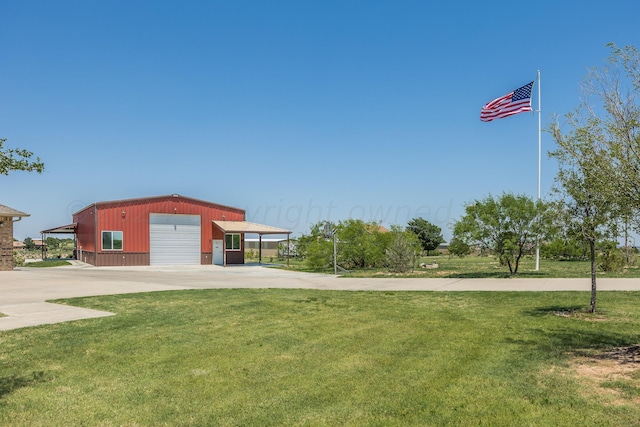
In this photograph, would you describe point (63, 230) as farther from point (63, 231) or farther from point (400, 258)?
point (400, 258)

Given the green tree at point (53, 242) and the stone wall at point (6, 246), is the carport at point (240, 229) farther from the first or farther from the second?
the green tree at point (53, 242)

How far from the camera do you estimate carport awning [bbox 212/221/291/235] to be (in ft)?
121

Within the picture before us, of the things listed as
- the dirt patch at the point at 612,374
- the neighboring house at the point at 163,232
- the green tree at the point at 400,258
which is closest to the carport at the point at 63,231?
the neighboring house at the point at 163,232

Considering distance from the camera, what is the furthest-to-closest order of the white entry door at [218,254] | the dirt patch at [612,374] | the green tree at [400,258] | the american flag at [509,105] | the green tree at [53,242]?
the green tree at [53,242] → the white entry door at [218,254] → the green tree at [400,258] → the american flag at [509,105] → the dirt patch at [612,374]

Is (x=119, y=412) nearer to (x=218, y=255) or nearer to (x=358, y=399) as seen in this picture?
(x=358, y=399)

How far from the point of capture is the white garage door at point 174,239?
121 feet

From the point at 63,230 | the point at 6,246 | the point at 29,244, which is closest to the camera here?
the point at 6,246

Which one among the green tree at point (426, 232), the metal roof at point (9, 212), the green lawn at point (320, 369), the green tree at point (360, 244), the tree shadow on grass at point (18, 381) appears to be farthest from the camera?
the green tree at point (426, 232)

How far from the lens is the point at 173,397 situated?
5398 mm

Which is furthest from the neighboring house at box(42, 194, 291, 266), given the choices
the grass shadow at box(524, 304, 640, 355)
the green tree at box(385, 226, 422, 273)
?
the grass shadow at box(524, 304, 640, 355)

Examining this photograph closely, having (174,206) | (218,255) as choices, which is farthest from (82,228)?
(218,255)

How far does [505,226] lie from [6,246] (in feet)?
91.4

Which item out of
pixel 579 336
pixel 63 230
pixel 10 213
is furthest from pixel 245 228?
pixel 579 336

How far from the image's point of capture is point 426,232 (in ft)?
226
